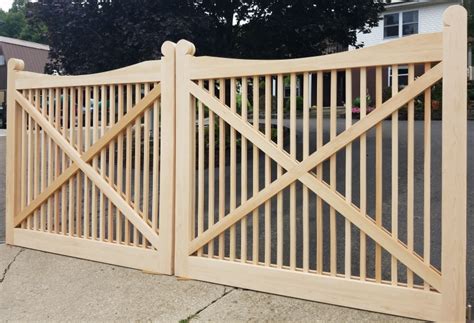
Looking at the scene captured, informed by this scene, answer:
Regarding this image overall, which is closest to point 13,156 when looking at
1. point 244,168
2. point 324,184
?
point 244,168

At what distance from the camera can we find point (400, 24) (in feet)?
77.6

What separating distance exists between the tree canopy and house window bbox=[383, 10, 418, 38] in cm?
1490

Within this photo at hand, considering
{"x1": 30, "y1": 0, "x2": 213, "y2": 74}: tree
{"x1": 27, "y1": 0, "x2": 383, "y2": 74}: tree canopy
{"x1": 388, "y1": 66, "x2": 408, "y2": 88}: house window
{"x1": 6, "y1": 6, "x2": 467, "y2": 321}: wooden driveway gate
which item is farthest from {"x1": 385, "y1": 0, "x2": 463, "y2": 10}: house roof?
{"x1": 6, "y1": 6, "x2": 467, "y2": 321}: wooden driveway gate

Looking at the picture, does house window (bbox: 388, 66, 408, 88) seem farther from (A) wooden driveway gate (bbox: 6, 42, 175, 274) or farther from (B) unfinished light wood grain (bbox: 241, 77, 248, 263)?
(A) wooden driveway gate (bbox: 6, 42, 175, 274)

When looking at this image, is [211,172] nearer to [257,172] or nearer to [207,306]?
[257,172]

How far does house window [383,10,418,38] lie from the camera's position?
2334cm

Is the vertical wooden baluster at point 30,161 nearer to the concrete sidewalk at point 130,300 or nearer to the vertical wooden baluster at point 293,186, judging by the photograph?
→ the concrete sidewalk at point 130,300

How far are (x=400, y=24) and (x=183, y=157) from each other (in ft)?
74.9

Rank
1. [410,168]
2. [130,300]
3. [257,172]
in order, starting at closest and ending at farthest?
1. [410,168]
2. [130,300]
3. [257,172]

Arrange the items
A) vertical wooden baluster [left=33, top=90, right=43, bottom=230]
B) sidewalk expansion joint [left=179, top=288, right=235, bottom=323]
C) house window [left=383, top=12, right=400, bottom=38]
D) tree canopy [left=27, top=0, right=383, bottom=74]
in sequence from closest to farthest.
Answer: sidewalk expansion joint [left=179, top=288, right=235, bottom=323] → vertical wooden baluster [left=33, top=90, right=43, bottom=230] → tree canopy [left=27, top=0, right=383, bottom=74] → house window [left=383, top=12, right=400, bottom=38]

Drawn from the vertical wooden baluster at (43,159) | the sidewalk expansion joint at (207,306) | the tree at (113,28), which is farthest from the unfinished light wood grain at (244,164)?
the tree at (113,28)

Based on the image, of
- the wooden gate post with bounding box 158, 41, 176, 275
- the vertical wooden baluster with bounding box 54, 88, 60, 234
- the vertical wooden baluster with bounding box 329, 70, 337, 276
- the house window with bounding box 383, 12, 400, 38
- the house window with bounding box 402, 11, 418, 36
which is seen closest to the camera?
the vertical wooden baluster with bounding box 329, 70, 337, 276

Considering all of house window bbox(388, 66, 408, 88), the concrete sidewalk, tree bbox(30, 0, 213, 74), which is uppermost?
tree bbox(30, 0, 213, 74)

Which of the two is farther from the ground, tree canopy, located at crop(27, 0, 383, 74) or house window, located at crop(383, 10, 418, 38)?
house window, located at crop(383, 10, 418, 38)
